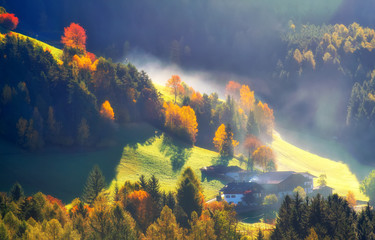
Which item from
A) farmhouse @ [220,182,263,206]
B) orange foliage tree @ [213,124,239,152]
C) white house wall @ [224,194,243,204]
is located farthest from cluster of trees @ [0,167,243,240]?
orange foliage tree @ [213,124,239,152]

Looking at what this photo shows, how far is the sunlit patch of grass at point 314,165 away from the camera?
150500mm

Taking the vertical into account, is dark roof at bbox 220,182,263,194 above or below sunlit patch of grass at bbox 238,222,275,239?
above

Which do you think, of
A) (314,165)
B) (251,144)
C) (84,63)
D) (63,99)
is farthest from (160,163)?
(314,165)

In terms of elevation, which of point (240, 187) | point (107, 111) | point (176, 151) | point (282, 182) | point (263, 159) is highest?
point (107, 111)

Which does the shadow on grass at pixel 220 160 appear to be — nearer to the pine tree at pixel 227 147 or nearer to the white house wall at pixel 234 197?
the pine tree at pixel 227 147

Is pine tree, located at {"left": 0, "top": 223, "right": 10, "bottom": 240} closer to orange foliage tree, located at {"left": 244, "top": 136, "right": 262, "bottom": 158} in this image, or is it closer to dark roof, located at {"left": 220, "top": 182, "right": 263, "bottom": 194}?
dark roof, located at {"left": 220, "top": 182, "right": 263, "bottom": 194}

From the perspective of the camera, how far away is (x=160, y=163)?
124 m

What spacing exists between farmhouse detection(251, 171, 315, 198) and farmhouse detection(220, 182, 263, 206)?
12.2 feet

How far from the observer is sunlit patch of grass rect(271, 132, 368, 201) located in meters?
150

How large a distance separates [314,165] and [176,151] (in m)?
62.2

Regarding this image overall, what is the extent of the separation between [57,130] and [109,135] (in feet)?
46.8

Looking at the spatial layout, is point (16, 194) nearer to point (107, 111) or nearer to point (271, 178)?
point (107, 111)

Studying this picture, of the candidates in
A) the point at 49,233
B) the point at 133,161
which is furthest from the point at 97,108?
the point at 49,233

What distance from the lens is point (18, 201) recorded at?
8212 centimetres
